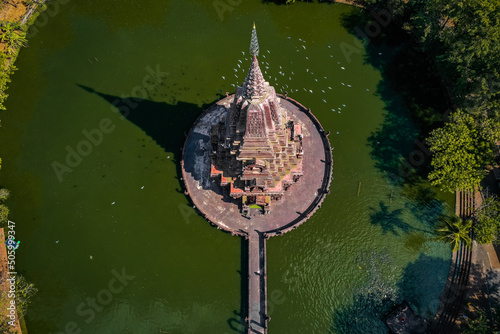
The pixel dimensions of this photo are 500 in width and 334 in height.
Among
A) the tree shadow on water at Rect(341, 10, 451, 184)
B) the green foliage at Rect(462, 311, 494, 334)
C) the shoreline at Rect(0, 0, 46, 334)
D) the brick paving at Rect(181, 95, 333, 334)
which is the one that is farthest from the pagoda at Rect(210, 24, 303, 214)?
the shoreline at Rect(0, 0, 46, 334)

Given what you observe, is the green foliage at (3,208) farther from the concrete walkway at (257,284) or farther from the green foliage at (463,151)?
the green foliage at (463,151)

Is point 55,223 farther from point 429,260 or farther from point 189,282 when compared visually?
point 429,260

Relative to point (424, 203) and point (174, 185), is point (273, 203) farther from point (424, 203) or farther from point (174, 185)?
point (424, 203)

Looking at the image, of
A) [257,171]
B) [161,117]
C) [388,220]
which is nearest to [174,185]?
[161,117]

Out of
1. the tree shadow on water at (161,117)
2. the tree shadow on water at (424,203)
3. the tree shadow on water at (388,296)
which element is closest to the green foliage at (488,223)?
the tree shadow on water at (424,203)

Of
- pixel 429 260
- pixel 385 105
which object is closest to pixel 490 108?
pixel 385 105

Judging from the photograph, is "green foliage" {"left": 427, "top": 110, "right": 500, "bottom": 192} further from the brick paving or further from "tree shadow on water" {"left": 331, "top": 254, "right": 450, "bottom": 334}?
the brick paving
